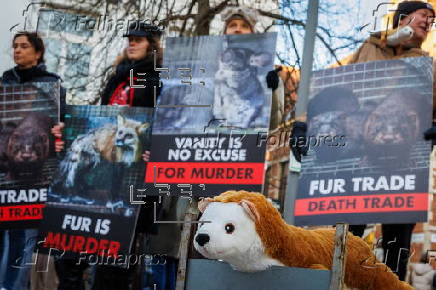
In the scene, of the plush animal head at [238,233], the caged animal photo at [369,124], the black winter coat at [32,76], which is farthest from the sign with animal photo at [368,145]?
the black winter coat at [32,76]

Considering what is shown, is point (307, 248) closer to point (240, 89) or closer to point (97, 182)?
point (240, 89)

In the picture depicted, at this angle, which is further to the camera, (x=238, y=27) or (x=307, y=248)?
(x=238, y=27)

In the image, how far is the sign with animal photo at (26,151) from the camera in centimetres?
482

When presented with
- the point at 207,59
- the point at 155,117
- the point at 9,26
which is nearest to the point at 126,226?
the point at 155,117

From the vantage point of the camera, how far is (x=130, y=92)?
187 inches

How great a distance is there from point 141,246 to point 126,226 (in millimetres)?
167

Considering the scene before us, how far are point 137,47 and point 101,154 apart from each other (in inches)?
Answer: 27.0

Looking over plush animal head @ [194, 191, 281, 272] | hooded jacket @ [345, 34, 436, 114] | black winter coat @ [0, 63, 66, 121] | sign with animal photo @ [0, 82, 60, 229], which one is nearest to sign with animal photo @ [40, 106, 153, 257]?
sign with animal photo @ [0, 82, 60, 229]

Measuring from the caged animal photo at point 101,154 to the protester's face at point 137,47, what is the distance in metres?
0.40

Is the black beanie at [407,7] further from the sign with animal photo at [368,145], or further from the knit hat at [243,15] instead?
the knit hat at [243,15]

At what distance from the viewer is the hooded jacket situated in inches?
156

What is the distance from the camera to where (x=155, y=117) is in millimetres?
4613

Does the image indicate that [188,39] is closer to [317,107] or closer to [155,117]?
[155,117]

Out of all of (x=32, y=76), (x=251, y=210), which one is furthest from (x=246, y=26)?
(x=251, y=210)
